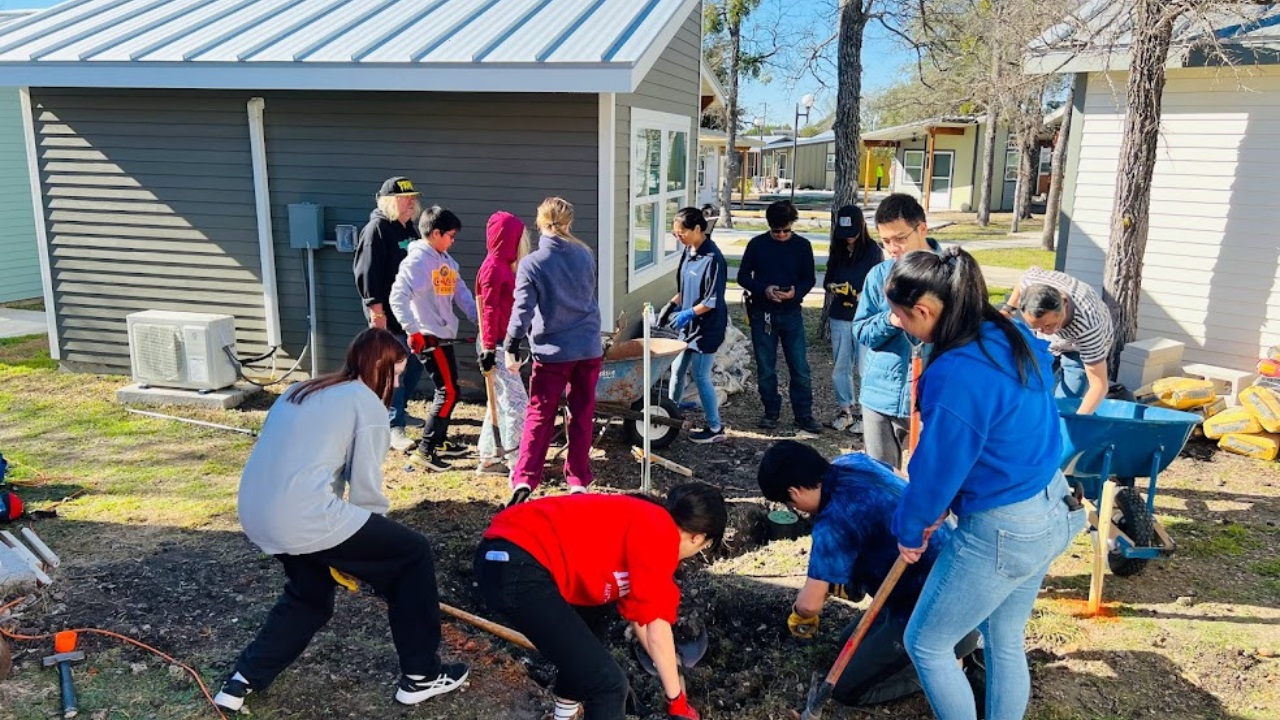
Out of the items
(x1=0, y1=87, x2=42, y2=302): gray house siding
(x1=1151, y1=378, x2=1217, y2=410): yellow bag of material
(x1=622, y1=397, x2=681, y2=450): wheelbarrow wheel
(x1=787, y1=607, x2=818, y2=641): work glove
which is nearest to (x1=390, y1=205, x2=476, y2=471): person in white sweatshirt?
(x1=622, y1=397, x2=681, y2=450): wheelbarrow wheel

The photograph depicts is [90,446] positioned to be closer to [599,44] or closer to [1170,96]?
[599,44]

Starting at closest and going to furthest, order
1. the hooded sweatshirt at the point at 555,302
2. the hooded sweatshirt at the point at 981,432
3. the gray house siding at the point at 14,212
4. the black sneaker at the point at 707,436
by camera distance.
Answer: the hooded sweatshirt at the point at 981,432 → the hooded sweatshirt at the point at 555,302 → the black sneaker at the point at 707,436 → the gray house siding at the point at 14,212

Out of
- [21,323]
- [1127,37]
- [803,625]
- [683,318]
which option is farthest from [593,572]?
[21,323]

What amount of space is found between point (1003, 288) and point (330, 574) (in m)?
13.0

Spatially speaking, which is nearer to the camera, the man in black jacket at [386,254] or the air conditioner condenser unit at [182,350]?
the man in black jacket at [386,254]

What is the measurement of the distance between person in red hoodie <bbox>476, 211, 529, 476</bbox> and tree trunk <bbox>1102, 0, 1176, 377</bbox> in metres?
4.92

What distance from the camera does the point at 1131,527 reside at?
14.5 feet

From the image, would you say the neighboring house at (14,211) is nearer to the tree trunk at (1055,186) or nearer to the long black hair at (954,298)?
the long black hair at (954,298)

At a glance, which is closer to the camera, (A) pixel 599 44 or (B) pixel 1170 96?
(A) pixel 599 44

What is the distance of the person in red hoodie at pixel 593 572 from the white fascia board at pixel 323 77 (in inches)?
173

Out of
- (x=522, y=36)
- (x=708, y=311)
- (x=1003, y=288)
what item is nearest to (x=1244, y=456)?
(x=708, y=311)

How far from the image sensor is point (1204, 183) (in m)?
7.75

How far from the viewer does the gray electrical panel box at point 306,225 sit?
7594mm

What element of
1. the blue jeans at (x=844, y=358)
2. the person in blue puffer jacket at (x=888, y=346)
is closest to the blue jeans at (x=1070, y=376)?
the person in blue puffer jacket at (x=888, y=346)
